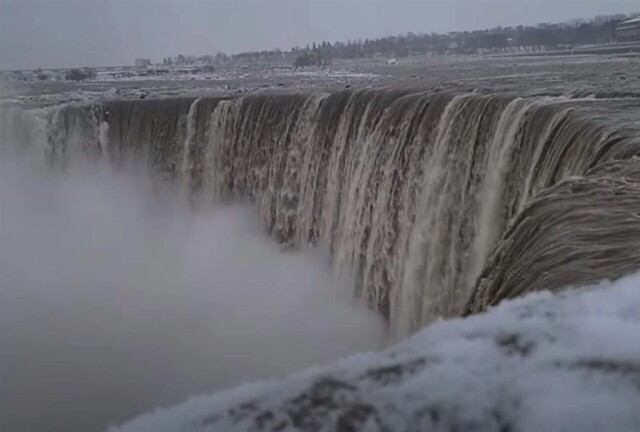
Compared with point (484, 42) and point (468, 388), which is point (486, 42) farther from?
point (468, 388)

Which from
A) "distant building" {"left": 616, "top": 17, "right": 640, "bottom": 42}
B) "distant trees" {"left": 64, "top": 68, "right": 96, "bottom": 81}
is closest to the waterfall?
"distant building" {"left": 616, "top": 17, "right": 640, "bottom": 42}

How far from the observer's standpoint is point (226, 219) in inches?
694

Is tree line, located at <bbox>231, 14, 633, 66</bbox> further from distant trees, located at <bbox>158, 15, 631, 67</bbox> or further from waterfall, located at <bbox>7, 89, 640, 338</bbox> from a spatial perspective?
waterfall, located at <bbox>7, 89, 640, 338</bbox>

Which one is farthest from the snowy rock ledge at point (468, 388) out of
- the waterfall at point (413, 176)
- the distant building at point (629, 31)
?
the distant building at point (629, 31)

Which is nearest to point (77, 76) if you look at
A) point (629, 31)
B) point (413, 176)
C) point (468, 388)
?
point (629, 31)

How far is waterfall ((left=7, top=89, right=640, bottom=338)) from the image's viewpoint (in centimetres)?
461

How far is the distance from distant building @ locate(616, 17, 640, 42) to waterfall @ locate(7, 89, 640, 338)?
34.2 metres

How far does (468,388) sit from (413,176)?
9312 millimetres

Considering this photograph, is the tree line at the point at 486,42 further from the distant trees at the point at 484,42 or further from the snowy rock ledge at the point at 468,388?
the snowy rock ledge at the point at 468,388

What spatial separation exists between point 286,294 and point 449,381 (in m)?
12.5

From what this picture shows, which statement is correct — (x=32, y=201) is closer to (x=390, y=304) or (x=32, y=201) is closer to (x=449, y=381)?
(x=390, y=304)

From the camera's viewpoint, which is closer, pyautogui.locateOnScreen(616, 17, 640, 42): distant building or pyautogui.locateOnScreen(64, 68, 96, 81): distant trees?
pyautogui.locateOnScreen(616, 17, 640, 42): distant building

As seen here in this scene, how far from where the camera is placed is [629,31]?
46719 mm

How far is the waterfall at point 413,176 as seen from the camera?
4.61 meters
